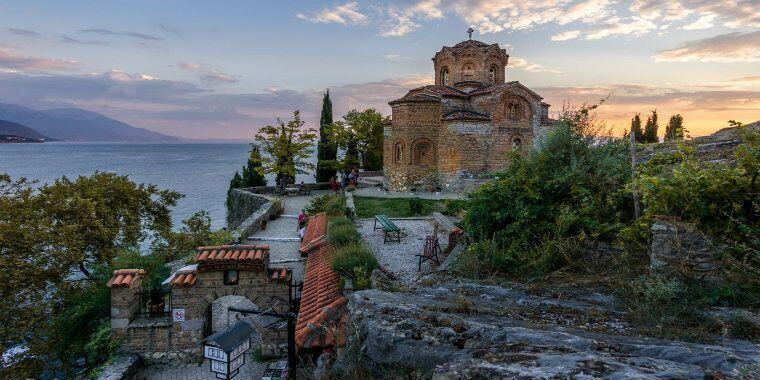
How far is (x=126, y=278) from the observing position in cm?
835

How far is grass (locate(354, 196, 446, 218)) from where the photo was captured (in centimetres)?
1749

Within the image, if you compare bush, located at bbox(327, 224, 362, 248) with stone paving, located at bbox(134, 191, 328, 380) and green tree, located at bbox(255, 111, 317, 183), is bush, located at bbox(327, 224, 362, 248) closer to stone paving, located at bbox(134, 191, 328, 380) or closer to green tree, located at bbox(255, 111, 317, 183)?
stone paving, located at bbox(134, 191, 328, 380)

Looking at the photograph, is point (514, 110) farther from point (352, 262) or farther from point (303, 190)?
point (352, 262)

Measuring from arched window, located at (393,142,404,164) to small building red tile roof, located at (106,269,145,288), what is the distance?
1859 centimetres

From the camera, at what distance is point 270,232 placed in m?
18.0

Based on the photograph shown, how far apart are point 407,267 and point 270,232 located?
10.3m

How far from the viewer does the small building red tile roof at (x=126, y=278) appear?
26.9 ft

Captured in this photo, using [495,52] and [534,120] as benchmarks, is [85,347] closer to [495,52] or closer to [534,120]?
[534,120]

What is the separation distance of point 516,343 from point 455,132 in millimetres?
21856

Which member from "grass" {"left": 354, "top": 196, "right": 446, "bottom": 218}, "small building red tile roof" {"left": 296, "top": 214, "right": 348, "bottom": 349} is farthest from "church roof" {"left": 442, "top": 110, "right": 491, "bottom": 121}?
"small building red tile roof" {"left": 296, "top": 214, "right": 348, "bottom": 349}

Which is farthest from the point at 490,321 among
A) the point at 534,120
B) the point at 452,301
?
the point at 534,120

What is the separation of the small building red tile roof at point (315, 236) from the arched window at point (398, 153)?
11268 millimetres

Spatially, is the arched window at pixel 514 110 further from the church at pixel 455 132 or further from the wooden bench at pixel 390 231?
the wooden bench at pixel 390 231

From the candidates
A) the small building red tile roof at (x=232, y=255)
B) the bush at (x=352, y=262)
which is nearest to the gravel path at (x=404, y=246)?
the bush at (x=352, y=262)
